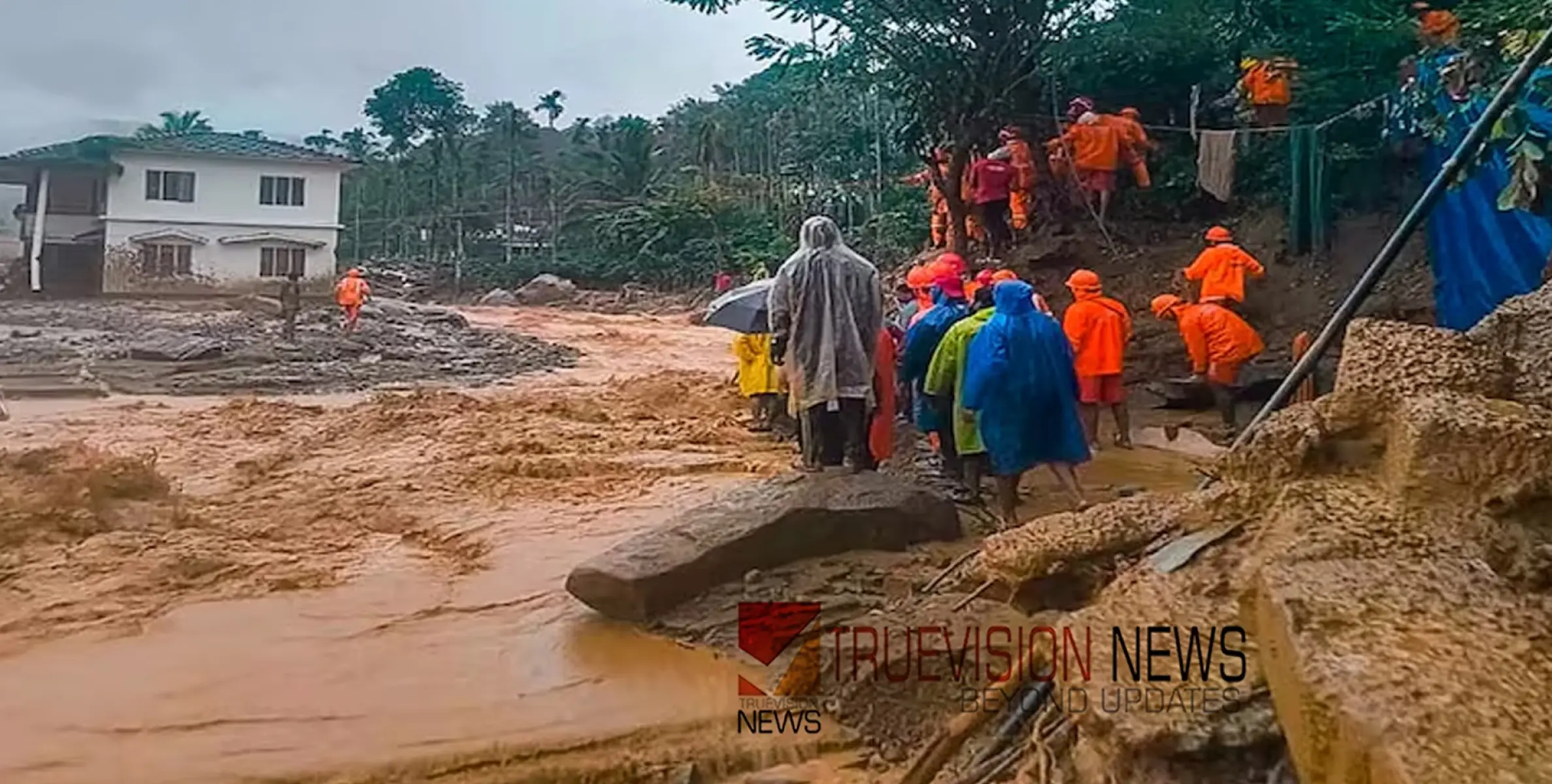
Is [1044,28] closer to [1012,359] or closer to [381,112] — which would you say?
[1012,359]

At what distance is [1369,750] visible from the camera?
7.11 ft

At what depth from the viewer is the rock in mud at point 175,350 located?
18.4 m

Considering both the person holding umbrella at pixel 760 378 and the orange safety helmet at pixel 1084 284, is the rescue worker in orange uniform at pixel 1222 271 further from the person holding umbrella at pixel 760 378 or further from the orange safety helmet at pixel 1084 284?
the person holding umbrella at pixel 760 378

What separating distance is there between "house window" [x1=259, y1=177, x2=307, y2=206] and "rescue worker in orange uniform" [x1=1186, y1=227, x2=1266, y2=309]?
31.6 metres

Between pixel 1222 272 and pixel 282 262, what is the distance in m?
31.9

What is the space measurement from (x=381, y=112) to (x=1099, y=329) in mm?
46012

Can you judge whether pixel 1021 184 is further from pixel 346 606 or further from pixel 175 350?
pixel 175 350

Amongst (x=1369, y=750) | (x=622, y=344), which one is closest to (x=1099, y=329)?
(x=1369, y=750)

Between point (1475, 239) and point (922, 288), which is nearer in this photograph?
point (1475, 239)

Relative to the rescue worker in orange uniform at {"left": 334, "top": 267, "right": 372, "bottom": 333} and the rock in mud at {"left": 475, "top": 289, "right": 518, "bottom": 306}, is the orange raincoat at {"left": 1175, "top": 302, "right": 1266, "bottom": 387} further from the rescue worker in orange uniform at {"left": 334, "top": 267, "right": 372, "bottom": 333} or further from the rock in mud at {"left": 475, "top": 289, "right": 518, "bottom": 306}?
the rock in mud at {"left": 475, "top": 289, "right": 518, "bottom": 306}

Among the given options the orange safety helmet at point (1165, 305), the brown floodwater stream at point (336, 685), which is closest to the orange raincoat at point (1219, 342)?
the orange safety helmet at point (1165, 305)

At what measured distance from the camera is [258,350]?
64.7 feet

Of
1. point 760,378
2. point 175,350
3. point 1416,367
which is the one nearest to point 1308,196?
point 760,378

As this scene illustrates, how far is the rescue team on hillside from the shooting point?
6.48 metres
